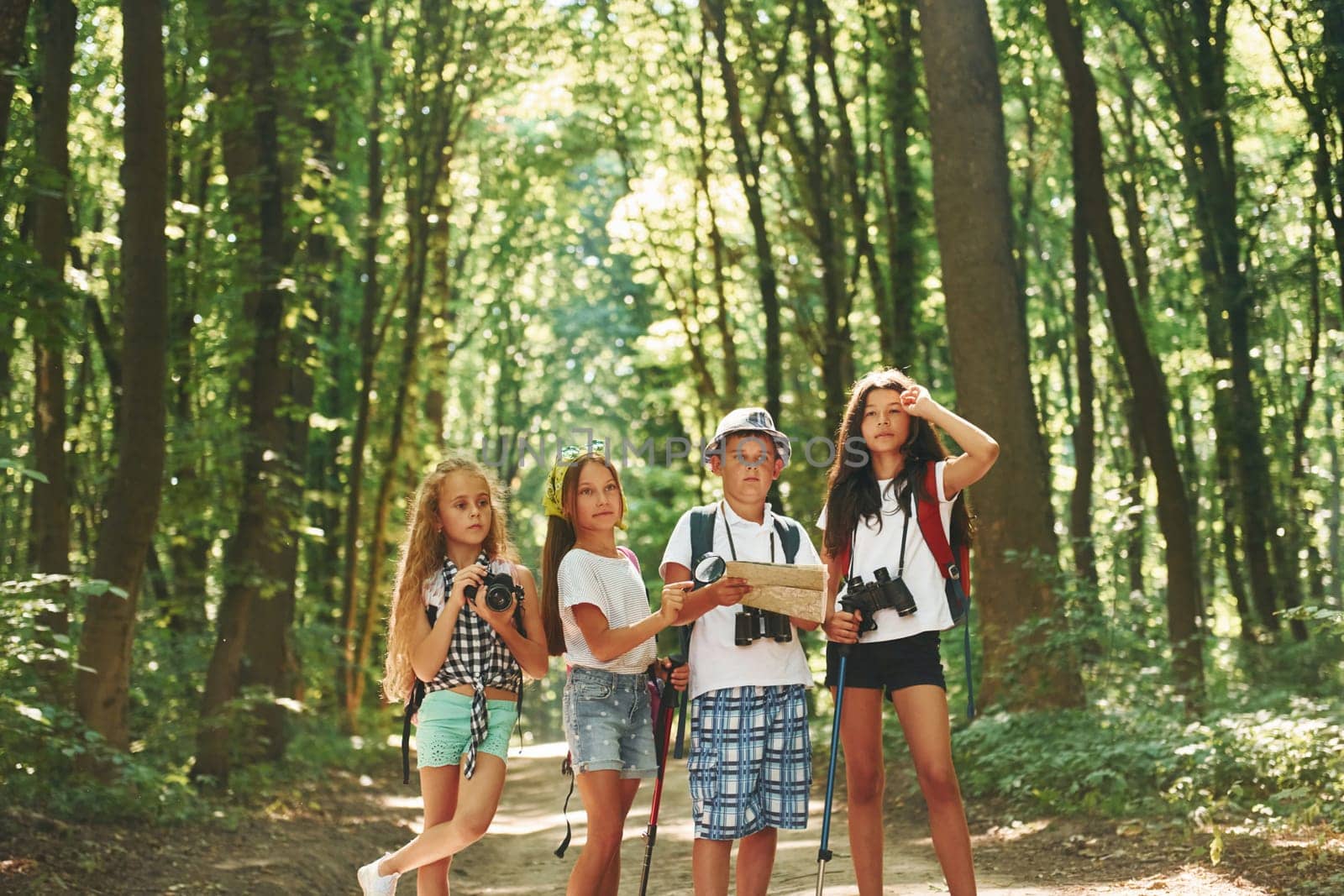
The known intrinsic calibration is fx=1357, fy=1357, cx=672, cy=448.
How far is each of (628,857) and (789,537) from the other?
572 cm

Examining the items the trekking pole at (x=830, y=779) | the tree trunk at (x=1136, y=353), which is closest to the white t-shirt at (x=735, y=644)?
the trekking pole at (x=830, y=779)

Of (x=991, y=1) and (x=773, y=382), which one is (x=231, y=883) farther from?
(x=991, y=1)

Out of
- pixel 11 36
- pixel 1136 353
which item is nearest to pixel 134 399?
pixel 11 36

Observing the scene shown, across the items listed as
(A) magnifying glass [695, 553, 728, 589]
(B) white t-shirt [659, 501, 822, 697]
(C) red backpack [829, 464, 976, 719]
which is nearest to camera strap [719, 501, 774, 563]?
(B) white t-shirt [659, 501, 822, 697]

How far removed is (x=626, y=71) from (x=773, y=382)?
749cm

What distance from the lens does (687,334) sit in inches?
930

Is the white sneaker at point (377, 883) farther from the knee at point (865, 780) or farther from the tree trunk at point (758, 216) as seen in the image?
the tree trunk at point (758, 216)

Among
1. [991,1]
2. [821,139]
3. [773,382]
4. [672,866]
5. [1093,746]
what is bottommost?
[672,866]

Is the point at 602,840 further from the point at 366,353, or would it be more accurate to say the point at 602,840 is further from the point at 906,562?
the point at 366,353

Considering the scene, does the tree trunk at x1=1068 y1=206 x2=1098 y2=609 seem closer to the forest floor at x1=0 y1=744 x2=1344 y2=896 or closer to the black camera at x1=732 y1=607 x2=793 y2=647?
the forest floor at x1=0 y1=744 x2=1344 y2=896

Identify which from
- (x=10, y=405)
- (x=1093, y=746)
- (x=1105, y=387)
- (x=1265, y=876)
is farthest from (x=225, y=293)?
(x=1105, y=387)

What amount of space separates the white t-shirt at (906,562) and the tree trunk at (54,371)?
6.90 metres

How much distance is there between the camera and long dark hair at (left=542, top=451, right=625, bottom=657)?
5816 mm

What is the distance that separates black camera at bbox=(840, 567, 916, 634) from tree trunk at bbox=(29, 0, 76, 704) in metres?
6.89
